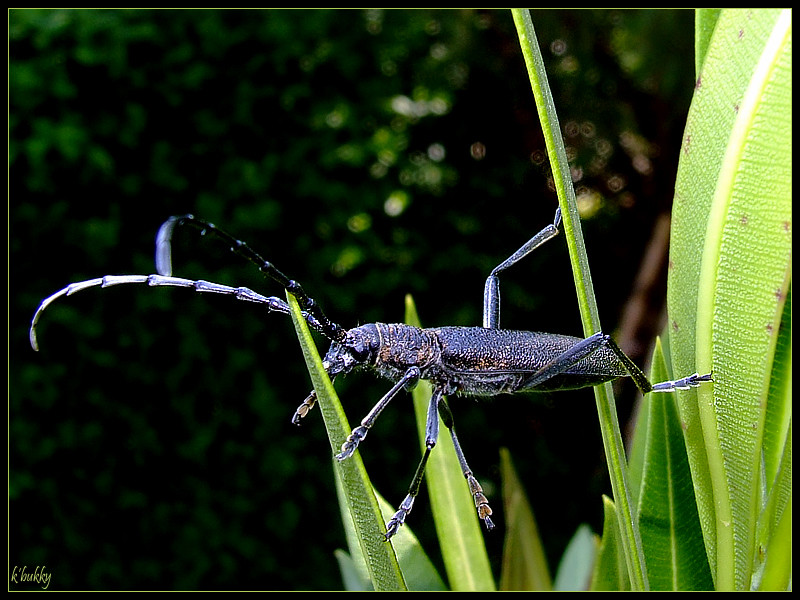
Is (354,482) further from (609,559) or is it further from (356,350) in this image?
(609,559)

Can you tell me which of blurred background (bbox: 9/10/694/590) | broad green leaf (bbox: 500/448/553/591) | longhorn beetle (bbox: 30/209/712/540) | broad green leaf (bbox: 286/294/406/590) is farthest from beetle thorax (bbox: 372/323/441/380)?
blurred background (bbox: 9/10/694/590)

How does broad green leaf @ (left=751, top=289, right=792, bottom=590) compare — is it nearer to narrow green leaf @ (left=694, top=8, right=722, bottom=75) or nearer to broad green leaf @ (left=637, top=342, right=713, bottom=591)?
broad green leaf @ (left=637, top=342, right=713, bottom=591)

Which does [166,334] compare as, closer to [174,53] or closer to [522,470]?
[174,53]

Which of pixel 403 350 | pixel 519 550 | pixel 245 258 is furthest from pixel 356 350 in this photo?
pixel 519 550

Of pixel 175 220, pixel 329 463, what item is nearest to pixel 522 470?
pixel 329 463

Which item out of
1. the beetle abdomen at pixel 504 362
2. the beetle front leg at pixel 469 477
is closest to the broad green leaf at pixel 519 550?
the beetle front leg at pixel 469 477
